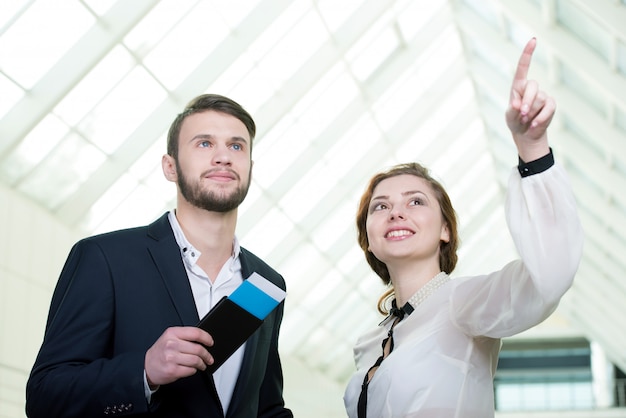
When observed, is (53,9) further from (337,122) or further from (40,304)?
(337,122)

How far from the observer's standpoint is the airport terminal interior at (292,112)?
38.9ft

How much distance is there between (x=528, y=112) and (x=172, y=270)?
153cm

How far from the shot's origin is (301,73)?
631 inches

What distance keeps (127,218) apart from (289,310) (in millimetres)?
10084

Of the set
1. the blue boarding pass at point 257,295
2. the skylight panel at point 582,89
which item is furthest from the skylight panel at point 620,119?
the blue boarding pass at point 257,295

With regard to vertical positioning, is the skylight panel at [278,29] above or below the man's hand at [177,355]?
above

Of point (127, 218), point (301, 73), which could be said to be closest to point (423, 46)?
point (301, 73)

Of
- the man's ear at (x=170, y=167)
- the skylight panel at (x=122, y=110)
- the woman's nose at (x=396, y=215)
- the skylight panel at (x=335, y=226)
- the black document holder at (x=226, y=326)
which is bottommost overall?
the woman's nose at (x=396, y=215)

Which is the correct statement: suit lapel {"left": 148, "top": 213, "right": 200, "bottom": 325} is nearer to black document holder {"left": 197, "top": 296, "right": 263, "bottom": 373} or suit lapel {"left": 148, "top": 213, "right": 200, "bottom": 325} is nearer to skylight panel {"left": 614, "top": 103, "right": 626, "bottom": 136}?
black document holder {"left": 197, "top": 296, "right": 263, "bottom": 373}

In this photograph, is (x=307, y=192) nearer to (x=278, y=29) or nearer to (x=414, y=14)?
(x=414, y=14)

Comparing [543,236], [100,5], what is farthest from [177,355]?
[100,5]

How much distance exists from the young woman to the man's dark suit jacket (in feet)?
2.13

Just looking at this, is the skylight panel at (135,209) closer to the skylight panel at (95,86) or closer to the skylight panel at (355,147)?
the skylight panel at (95,86)

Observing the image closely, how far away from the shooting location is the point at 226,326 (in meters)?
3.06
